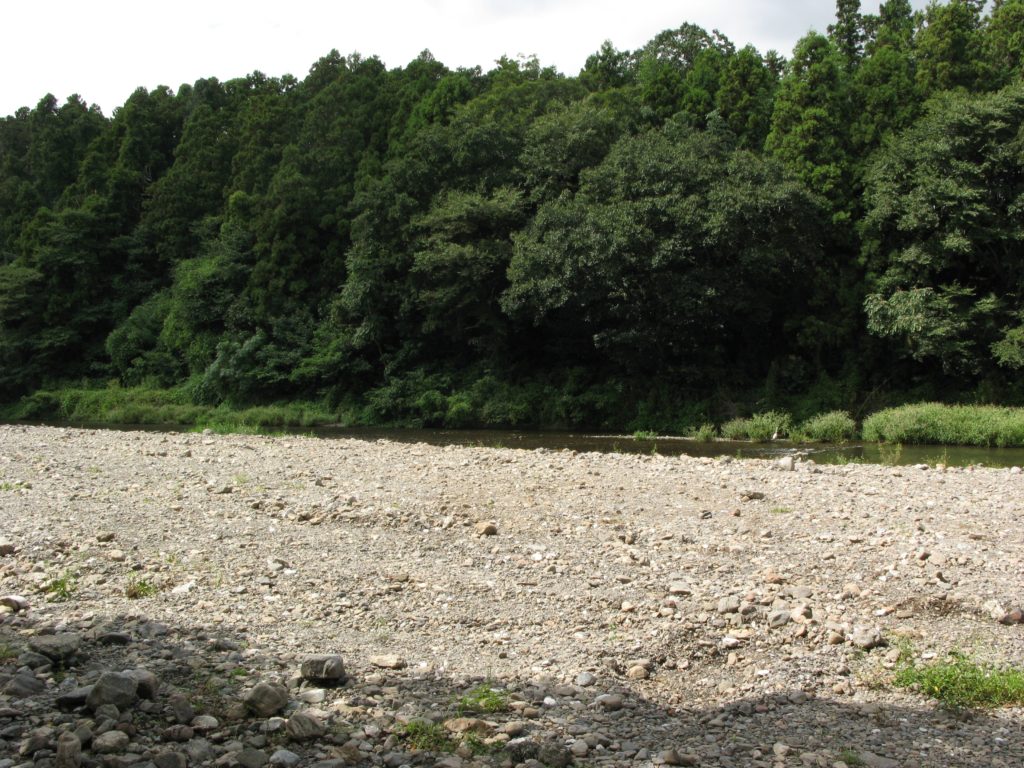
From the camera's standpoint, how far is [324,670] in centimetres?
518

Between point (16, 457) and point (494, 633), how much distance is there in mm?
12899

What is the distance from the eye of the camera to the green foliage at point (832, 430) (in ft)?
76.4

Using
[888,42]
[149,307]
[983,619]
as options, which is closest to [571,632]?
[983,619]

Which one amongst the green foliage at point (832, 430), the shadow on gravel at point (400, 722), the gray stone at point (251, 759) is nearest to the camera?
the gray stone at point (251, 759)

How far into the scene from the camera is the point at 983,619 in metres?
6.46

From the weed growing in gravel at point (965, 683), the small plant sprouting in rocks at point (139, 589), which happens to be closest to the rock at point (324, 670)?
the small plant sprouting in rocks at point (139, 589)

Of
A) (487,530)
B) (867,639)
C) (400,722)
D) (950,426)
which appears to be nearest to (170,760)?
(400,722)

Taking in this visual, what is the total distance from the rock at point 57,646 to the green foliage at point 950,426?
68.8ft

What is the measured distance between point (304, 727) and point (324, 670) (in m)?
0.73

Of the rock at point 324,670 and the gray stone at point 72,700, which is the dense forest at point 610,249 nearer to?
the rock at point 324,670

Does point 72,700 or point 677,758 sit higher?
point 72,700

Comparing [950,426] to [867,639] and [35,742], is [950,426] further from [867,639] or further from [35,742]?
[35,742]

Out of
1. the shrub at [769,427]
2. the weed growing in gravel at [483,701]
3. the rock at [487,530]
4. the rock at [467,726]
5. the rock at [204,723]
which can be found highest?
the shrub at [769,427]

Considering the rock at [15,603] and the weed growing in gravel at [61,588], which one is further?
the weed growing in gravel at [61,588]
